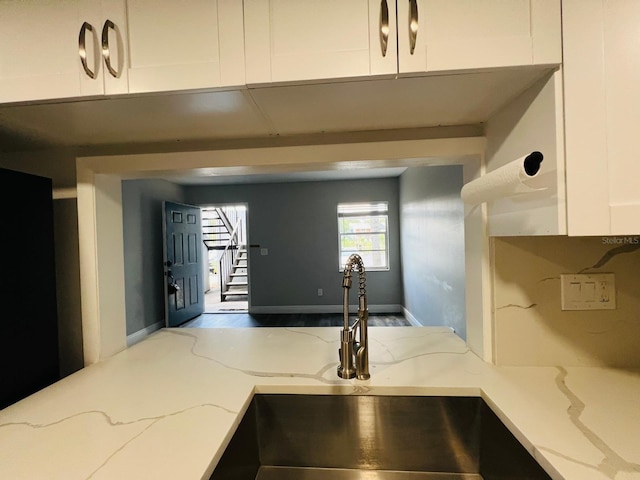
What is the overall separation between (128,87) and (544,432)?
4.03ft

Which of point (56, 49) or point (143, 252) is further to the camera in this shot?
point (143, 252)

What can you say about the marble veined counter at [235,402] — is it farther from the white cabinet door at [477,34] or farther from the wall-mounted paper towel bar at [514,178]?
the white cabinet door at [477,34]

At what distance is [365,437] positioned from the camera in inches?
35.7

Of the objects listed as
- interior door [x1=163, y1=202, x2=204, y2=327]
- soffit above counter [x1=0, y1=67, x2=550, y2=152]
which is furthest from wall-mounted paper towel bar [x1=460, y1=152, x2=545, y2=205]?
interior door [x1=163, y1=202, x2=204, y2=327]

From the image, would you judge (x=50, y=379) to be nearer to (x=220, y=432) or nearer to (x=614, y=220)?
(x=220, y=432)

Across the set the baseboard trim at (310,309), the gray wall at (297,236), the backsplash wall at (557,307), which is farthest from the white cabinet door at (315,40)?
the baseboard trim at (310,309)

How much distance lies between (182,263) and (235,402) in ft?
14.4

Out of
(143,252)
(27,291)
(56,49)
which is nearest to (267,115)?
(56,49)

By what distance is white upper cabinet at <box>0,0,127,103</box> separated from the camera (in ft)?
2.44

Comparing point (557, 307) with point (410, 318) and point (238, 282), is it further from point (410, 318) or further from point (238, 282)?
point (238, 282)

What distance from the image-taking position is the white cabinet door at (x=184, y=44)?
2.35 ft

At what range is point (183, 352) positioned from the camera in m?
1.19

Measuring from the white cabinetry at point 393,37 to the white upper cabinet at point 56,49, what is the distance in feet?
1.09

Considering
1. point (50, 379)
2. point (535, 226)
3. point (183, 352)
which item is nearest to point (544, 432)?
point (535, 226)
